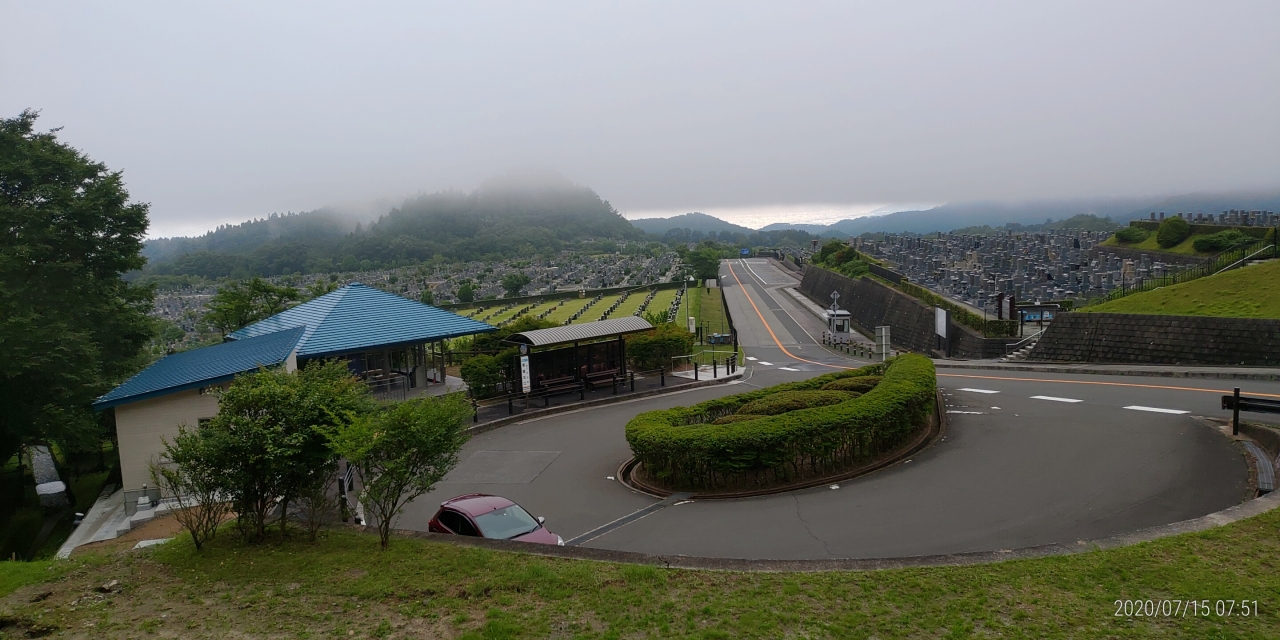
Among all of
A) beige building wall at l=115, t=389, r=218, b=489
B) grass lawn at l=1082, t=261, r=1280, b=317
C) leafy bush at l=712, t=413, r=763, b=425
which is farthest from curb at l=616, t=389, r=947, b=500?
grass lawn at l=1082, t=261, r=1280, b=317

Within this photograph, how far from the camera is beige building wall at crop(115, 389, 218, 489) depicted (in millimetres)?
14008

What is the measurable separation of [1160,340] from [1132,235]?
81.5 ft

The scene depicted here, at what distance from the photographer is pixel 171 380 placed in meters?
14.7

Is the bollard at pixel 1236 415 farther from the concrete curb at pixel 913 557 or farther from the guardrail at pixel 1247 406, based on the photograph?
the concrete curb at pixel 913 557

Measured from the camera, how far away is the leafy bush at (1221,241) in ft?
102

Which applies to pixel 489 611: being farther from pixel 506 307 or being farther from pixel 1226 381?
pixel 506 307

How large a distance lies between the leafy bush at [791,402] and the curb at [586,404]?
711cm

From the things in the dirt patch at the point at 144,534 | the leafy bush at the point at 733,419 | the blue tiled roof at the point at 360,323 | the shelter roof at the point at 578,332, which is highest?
the blue tiled roof at the point at 360,323

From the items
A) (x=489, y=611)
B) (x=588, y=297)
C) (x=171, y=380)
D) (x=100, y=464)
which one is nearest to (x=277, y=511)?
(x=489, y=611)

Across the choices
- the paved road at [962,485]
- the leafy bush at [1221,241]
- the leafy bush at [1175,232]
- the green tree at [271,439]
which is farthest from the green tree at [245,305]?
the leafy bush at [1175,232]

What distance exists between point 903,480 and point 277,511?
33.3 ft

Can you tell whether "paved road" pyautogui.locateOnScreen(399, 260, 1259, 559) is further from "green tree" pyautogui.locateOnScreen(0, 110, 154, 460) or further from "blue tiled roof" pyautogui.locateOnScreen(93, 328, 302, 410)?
"green tree" pyautogui.locateOnScreen(0, 110, 154, 460)

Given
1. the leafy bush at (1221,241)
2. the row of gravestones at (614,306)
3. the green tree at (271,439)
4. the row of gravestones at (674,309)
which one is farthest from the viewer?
the row of gravestones at (614,306)

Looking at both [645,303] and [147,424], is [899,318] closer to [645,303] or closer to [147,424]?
[645,303]
